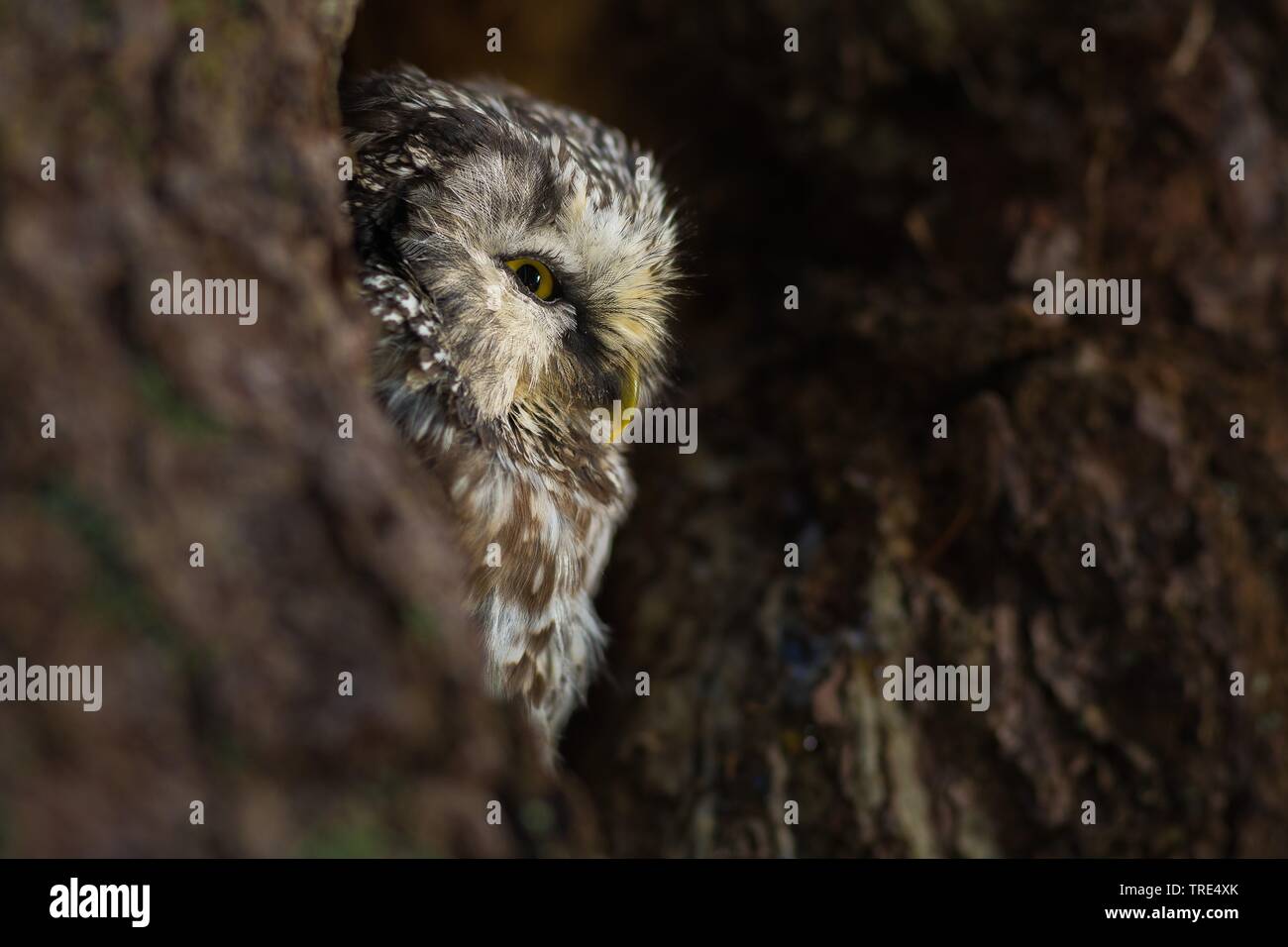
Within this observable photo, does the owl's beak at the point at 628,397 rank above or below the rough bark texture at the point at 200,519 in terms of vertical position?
above

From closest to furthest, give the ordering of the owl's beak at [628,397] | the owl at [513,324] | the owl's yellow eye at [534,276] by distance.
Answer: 1. the owl at [513,324]
2. the owl's yellow eye at [534,276]
3. the owl's beak at [628,397]

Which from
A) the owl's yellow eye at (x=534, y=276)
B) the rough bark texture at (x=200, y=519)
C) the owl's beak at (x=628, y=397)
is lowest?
the rough bark texture at (x=200, y=519)

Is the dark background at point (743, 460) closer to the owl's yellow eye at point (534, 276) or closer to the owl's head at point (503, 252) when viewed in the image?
the owl's head at point (503, 252)

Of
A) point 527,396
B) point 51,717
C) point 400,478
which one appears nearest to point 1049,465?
point 527,396

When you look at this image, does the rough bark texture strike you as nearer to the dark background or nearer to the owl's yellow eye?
the dark background

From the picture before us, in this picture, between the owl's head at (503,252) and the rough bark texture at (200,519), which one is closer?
the rough bark texture at (200,519)

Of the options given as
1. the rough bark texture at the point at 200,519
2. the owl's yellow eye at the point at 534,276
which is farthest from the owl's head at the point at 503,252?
the rough bark texture at the point at 200,519

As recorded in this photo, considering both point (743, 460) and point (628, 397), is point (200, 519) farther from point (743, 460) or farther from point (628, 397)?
point (743, 460)

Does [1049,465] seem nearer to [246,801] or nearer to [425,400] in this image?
[425,400]
